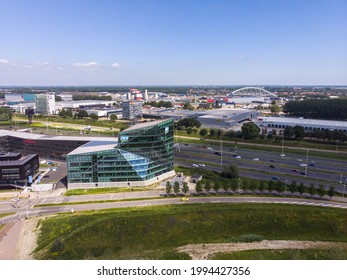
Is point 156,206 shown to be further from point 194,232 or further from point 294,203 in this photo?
point 294,203

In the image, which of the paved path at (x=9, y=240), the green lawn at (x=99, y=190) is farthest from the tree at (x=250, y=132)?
the paved path at (x=9, y=240)

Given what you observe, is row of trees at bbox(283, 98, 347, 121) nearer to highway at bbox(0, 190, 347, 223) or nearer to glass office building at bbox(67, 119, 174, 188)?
highway at bbox(0, 190, 347, 223)

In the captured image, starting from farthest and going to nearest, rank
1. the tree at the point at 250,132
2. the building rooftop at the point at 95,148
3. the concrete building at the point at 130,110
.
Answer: the concrete building at the point at 130,110 < the tree at the point at 250,132 < the building rooftop at the point at 95,148

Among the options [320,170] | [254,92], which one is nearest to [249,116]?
[320,170]

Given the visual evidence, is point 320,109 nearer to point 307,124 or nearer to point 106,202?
point 307,124

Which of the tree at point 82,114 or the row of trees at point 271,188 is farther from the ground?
the tree at point 82,114

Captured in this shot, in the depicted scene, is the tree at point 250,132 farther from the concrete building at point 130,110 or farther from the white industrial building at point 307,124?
the concrete building at point 130,110
